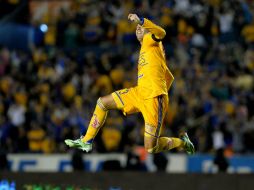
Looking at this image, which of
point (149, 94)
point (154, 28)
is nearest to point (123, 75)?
point (149, 94)

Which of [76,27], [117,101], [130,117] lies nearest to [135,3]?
[76,27]

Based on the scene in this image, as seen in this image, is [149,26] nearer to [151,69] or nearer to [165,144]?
[151,69]

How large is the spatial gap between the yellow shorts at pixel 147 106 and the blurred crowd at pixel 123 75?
17.5 feet

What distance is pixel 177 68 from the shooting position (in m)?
19.3

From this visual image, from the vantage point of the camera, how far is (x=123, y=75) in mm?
19531

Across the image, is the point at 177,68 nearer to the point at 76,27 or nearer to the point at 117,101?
the point at 76,27

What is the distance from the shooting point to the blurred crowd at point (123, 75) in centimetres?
1746

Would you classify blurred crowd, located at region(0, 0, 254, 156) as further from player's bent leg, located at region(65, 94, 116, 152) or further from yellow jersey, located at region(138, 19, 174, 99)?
yellow jersey, located at region(138, 19, 174, 99)

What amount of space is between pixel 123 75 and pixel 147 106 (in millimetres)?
8753

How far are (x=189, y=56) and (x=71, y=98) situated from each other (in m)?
3.36

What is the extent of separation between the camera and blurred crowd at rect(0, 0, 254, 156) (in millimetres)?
17458

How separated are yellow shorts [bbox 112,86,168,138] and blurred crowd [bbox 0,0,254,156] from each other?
5.34 m

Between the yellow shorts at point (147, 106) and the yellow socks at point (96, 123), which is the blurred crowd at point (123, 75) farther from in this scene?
the yellow shorts at point (147, 106)

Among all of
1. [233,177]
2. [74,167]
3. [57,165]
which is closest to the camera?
[233,177]
